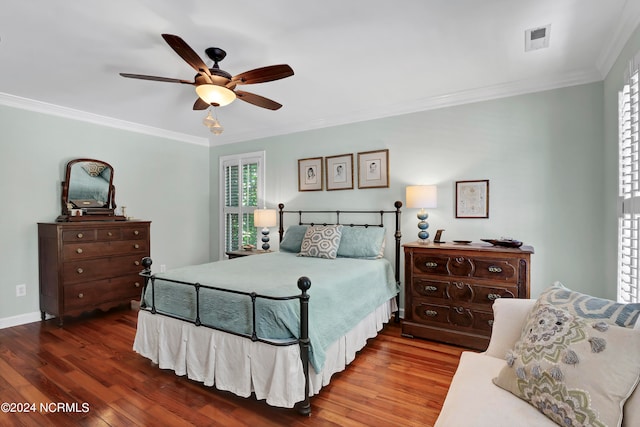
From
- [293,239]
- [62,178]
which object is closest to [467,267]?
[293,239]

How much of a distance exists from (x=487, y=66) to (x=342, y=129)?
6.26 ft

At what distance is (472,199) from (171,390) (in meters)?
3.31

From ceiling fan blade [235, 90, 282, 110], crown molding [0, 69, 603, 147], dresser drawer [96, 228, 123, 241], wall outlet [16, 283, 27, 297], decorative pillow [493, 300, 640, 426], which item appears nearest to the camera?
decorative pillow [493, 300, 640, 426]

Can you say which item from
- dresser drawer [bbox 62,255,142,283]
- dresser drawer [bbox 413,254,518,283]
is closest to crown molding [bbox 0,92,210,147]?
dresser drawer [bbox 62,255,142,283]

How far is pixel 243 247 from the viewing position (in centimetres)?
514

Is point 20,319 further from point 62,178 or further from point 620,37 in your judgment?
point 620,37

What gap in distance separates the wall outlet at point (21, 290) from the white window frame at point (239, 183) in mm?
2543

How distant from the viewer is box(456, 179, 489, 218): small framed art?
345 cm

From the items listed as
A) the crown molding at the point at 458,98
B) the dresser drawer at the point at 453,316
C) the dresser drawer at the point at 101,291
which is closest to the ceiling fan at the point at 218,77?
the crown molding at the point at 458,98

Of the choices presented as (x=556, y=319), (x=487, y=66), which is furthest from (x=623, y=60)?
(x=556, y=319)

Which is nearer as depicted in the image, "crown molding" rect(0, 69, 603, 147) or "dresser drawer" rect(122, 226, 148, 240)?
"crown molding" rect(0, 69, 603, 147)

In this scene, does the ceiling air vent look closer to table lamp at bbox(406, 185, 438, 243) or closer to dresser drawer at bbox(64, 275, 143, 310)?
table lamp at bbox(406, 185, 438, 243)

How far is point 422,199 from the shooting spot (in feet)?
11.3

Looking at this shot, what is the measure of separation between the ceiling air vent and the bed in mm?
2289
